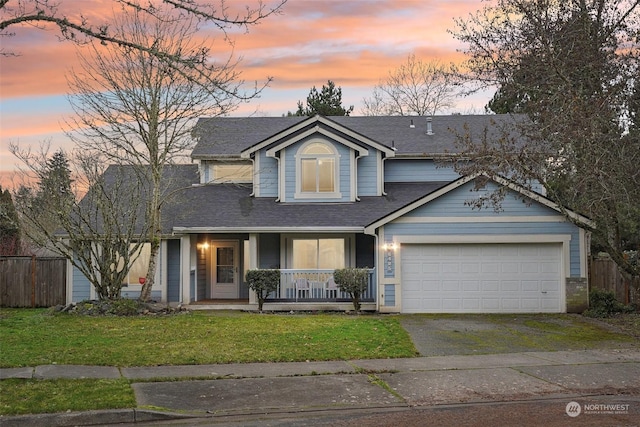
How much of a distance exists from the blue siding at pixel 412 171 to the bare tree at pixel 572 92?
22.6 feet

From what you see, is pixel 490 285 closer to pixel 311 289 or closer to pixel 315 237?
pixel 311 289

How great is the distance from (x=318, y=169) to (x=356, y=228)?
3.00 m

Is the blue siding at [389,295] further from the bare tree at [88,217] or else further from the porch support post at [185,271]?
the bare tree at [88,217]

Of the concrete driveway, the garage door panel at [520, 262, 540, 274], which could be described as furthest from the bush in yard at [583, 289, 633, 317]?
the garage door panel at [520, 262, 540, 274]

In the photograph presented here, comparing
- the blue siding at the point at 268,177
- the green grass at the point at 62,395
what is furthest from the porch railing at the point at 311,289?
the green grass at the point at 62,395

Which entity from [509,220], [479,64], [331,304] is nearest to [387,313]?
[331,304]

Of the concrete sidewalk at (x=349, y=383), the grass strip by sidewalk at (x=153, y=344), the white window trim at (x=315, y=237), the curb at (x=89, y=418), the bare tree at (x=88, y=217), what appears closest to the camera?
the curb at (x=89, y=418)

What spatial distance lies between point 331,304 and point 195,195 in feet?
21.3

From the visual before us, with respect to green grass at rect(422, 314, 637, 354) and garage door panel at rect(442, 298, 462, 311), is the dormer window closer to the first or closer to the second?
garage door panel at rect(442, 298, 462, 311)

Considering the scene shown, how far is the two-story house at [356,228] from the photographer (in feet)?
60.8

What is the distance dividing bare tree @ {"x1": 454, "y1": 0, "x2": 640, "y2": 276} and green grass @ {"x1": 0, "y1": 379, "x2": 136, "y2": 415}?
10.1 metres

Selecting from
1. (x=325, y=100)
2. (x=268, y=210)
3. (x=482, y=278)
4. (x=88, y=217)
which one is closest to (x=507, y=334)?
(x=482, y=278)

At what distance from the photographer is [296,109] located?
1545 inches

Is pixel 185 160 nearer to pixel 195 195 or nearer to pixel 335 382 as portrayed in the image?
pixel 195 195
